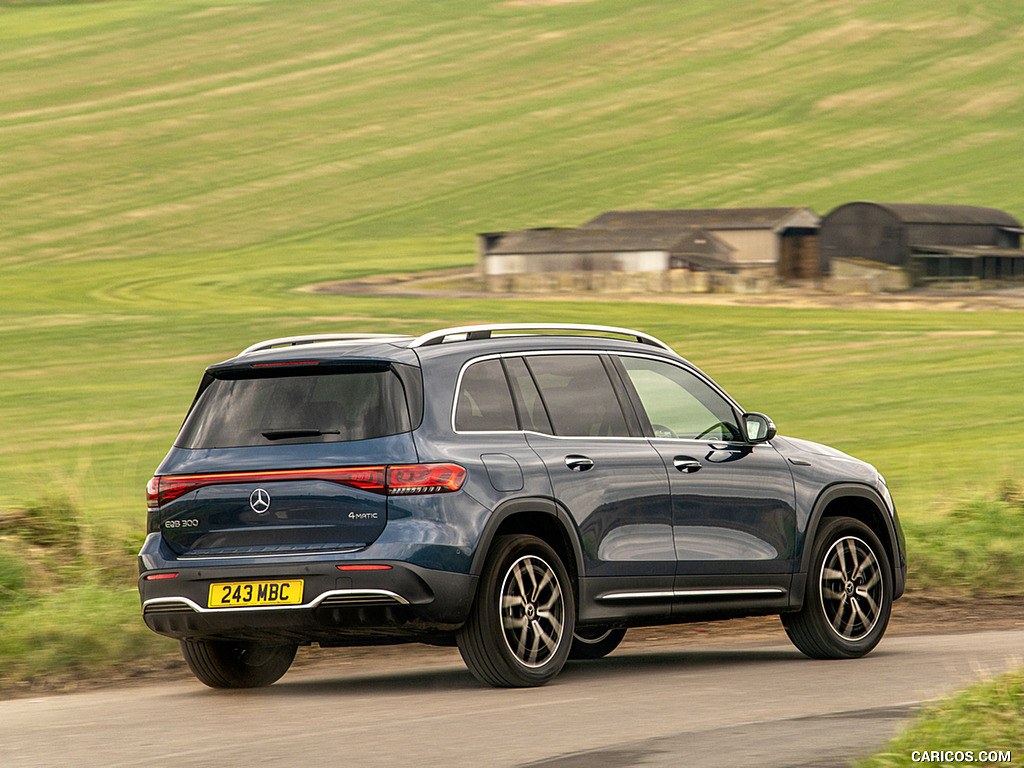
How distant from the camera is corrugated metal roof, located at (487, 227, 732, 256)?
78562 mm

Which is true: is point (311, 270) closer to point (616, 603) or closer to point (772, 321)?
point (772, 321)

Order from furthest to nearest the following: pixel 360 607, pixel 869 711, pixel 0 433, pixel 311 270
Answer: pixel 311 270
pixel 0 433
pixel 360 607
pixel 869 711

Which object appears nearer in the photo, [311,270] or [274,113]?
[311,270]

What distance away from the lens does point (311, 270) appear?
76625 mm

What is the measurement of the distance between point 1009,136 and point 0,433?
242 ft

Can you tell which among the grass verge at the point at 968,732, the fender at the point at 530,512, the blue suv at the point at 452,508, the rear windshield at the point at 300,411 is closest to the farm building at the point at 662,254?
the blue suv at the point at 452,508

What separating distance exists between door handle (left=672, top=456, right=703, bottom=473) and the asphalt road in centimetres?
109

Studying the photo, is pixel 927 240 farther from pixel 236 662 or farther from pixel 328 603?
pixel 328 603

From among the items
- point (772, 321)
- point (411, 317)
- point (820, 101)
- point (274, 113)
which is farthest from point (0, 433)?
point (820, 101)

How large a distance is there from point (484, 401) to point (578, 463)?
589 millimetres

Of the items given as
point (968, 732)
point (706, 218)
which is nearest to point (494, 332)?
point (968, 732)

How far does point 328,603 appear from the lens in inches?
327

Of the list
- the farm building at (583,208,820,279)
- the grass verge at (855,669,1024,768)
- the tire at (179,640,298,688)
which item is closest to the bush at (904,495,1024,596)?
the tire at (179,640,298,688)

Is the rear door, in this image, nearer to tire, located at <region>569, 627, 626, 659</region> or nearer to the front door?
the front door
